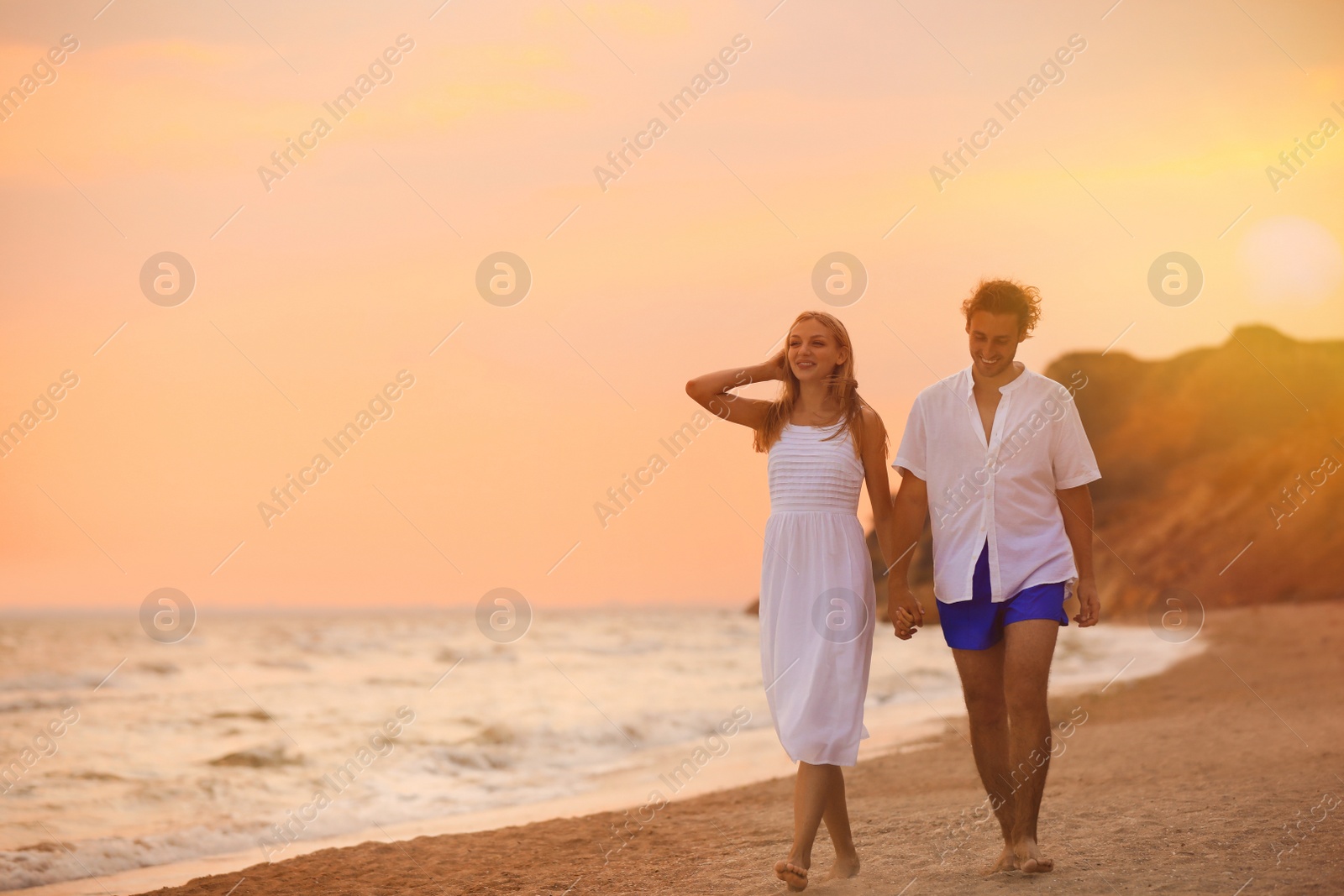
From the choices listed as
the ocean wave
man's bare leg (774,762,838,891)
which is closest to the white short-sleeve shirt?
man's bare leg (774,762,838,891)

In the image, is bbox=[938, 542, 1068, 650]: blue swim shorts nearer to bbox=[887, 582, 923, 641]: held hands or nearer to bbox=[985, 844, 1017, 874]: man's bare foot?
bbox=[887, 582, 923, 641]: held hands

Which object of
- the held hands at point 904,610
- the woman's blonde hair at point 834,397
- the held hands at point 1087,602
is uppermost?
the woman's blonde hair at point 834,397

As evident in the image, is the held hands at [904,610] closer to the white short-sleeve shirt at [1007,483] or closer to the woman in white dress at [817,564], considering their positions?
the woman in white dress at [817,564]

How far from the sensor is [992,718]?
432 cm

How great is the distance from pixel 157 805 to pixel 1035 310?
748cm

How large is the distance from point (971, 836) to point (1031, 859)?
3.65 ft

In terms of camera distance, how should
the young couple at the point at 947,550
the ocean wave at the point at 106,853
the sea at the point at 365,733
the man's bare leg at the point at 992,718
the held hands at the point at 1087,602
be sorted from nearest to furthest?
the held hands at the point at 1087,602, the young couple at the point at 947,550, the man's bare leg at the point at 992,718, the ocean wave at the point at 106,853, the sea at the point at 365,733

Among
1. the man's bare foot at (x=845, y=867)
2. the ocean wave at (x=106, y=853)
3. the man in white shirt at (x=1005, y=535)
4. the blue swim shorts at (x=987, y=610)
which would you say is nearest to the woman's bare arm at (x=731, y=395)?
the man in white shirt at (x=1005, y=535)

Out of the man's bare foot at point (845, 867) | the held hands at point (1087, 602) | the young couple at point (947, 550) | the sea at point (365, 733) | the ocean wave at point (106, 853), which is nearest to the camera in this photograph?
the held hands at point (1087, 602)

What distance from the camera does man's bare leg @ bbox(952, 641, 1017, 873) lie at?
4.29m

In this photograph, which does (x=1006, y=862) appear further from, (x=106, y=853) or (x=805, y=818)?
(x=106, y=853)

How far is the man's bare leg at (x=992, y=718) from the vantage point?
4293mm

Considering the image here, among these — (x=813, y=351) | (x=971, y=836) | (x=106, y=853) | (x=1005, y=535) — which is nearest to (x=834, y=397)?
(x=813, y=351)

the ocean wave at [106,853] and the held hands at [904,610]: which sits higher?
the held hands at [904,610]
